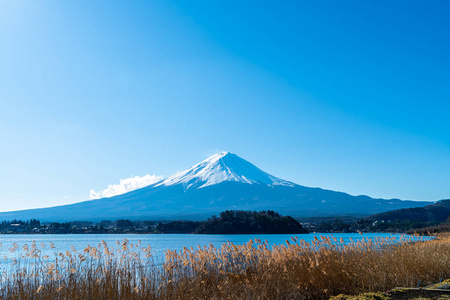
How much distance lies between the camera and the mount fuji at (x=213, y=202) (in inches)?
5610

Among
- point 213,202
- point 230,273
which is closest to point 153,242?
point 230,273

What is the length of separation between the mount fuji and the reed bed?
12165 cm

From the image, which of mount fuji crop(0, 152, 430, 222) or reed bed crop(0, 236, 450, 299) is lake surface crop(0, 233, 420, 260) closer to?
reed bed crop(0, 236, 450, 299)

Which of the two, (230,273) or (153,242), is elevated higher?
(230,273)

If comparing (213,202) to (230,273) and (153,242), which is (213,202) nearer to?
(153,242)

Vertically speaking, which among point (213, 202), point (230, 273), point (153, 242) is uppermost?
point (213, 202)

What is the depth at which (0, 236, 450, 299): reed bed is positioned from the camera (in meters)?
6.45

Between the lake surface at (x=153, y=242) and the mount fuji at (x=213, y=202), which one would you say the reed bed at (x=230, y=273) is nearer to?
the lake surface at (x=153, y=242)

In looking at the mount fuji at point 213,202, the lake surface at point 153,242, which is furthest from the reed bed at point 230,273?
the mount fuji at point 213,202

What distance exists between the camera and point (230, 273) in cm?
739

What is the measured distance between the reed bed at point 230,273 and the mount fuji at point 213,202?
399ft

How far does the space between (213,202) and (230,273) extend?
156623 mm

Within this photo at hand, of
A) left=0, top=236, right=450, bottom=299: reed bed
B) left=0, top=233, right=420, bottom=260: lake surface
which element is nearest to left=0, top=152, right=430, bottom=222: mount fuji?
left=0, top=233, right=420, bottom=260: lake surface

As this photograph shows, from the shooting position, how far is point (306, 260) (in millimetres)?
8461
